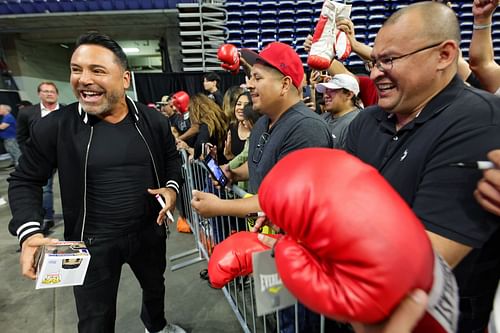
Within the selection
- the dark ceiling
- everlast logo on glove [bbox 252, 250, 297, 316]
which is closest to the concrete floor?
everlast logo on glove [bbox 252, 250, 297, 316]

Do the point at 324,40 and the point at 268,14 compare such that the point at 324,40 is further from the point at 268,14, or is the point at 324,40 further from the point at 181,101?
the point at 268,14

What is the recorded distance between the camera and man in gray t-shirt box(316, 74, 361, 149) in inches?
89.1

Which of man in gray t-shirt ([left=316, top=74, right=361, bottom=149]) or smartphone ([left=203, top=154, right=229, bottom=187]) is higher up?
man in gray t-shirt ([left=316, top=74, right=361, bottom=149])

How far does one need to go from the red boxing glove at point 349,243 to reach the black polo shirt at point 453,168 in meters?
0.21

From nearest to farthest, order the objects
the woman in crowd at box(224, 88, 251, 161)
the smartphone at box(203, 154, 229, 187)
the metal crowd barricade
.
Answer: the smartphone at box(203, 154, 229, 187) → the metal crowd barricade → the woman in crowd at box(224, 88, 251, 161)

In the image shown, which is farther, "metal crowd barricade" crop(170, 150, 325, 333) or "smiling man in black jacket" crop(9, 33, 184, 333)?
"metal crowd barricade" crop(170, 150, 325, 333)

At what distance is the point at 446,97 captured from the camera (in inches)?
34.0

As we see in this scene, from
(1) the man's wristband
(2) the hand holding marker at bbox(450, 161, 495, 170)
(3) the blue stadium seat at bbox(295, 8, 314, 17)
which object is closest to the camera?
(2) the hand holding marker at bbox(450, 161, 495, 170)

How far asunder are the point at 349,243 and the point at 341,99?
2058mm

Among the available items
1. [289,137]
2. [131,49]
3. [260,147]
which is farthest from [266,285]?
[131,49]

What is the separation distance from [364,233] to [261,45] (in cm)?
926

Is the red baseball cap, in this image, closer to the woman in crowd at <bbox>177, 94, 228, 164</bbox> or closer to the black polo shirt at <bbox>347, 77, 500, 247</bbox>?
the black polo shirt at <bbox>347, 77, 500, 247</bbox>

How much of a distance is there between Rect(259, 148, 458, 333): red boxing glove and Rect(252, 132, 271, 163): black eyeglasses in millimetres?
890

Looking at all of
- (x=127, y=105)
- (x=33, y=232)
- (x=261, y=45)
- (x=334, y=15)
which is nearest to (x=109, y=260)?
(x=33, y=232)
